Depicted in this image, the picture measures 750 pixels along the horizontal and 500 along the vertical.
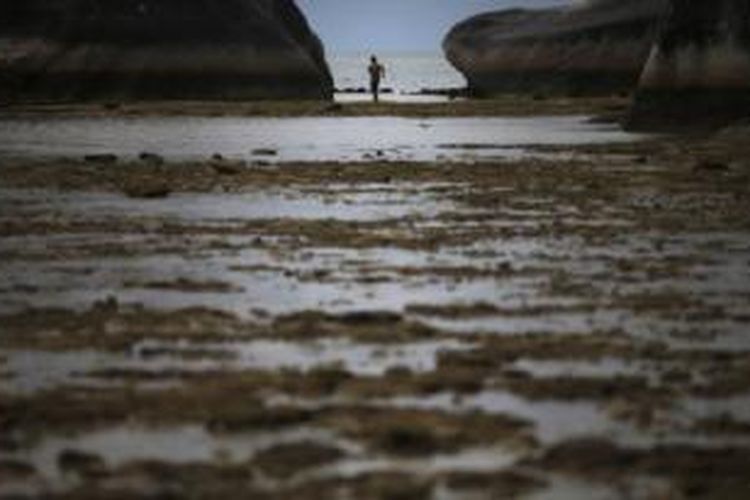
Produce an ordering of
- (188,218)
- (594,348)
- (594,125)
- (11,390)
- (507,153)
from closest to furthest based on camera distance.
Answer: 1. (11,390)
2. (594,348)
3. (188,218)
4. (507,153)
5. (594,125)

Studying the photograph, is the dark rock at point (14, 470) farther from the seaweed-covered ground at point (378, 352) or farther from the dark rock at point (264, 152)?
the dark rock at point (264, 152)

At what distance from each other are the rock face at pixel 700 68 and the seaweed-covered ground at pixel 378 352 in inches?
644

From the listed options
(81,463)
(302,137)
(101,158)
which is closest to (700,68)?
(302,137)

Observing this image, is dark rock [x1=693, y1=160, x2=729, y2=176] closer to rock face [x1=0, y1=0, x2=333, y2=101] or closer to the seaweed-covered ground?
the seaweed-covered ground

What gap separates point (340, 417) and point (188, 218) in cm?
881

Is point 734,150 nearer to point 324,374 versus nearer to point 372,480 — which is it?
point 324,374

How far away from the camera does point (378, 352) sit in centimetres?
765

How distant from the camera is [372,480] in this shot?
17.2 feet

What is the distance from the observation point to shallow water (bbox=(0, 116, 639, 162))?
26594 millimetres

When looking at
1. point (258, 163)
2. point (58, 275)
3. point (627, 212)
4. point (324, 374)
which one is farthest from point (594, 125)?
point (324, 374)

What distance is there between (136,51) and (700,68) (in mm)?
31853

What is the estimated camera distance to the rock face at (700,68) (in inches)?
1226

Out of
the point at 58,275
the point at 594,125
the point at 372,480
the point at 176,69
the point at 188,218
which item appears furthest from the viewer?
the point at 176,69

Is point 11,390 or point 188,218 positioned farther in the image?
point 188,218
